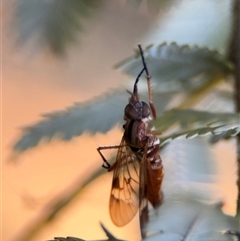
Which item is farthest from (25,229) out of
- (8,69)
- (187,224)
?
(187,224)

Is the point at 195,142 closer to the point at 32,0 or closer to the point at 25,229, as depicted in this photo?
the point at 32,0

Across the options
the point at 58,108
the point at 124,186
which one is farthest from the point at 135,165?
the point at 58,108

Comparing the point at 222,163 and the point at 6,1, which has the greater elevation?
the point at 6,1

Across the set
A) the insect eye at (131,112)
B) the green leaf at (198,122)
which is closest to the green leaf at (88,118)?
the insect eye at (131,112)

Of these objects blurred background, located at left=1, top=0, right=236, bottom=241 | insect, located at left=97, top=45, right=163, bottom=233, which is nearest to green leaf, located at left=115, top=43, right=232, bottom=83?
insect, located at left=97, top=45, right=163, bottom=233

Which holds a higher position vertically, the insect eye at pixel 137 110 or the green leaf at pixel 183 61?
the insect eye at pixel 137 110

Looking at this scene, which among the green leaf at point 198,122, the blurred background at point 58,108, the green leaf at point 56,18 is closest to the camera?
the green leaf at point 198,122

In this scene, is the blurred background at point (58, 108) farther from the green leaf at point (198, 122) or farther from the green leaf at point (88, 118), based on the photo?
the green leaf at point (198, 122)

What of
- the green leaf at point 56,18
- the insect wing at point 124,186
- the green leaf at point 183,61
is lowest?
the insect wing at point 124,186
